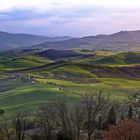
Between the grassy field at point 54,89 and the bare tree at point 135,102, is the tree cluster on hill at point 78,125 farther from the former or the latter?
the grassy field at point 54,89

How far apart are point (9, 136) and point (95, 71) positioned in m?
137

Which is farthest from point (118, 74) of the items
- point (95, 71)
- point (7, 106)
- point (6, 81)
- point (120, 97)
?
point (7, 106)

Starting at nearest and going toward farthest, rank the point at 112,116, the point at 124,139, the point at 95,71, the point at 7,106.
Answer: the point at 124,139, the point at 112,116, the point at 7,106, the point at 95,71

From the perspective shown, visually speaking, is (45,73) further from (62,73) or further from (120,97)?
(120,97)

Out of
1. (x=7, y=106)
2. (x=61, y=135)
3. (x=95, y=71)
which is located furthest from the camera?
(x=95, y=71)

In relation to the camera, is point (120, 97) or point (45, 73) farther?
point (45, 73)

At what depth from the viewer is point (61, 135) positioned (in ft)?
166

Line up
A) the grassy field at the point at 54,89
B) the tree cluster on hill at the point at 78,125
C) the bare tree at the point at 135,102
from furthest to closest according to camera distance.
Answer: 1. the grassy field at the point at 54,89
2. the bare tree at the point at 135,102
3. the tree cluster on hill at the point at 78,125

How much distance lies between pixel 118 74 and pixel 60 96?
90694 mm

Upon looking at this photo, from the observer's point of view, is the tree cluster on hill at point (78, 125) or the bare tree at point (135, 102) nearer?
the tree cluster on hill at point (78, 125)

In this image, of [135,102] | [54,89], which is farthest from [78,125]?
[54,89]

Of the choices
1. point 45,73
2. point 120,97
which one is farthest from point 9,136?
point 45,73

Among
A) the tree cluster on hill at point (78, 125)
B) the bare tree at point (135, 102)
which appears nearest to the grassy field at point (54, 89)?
the bare tree at point (135, 102)

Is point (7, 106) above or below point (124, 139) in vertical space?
below
